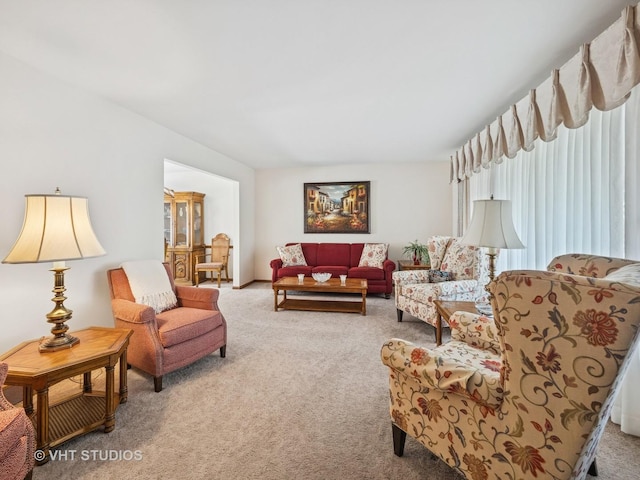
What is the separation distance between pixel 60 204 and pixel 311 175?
4.67 metres

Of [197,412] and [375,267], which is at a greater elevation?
[375,267]

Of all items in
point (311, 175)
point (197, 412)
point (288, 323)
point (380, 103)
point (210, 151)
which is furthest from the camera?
point (311, 175)

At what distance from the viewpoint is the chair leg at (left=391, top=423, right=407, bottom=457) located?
4.90 feet

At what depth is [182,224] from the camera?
236 inches

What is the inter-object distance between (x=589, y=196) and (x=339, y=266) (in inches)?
151

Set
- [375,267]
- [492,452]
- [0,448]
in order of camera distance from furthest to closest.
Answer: [375,267] → [492,452] → [0,448]

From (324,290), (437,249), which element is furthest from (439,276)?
(324,290)

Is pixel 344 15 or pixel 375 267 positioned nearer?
pixel 344 15

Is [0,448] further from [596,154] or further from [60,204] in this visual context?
[596,154]

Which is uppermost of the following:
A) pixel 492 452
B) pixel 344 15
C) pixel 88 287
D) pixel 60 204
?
pixel 344 15

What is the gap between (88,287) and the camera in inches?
102

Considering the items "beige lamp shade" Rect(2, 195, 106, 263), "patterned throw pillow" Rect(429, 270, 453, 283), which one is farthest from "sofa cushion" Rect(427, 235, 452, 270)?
"beige lamp shade" Rect(2, 195, 106, 263)

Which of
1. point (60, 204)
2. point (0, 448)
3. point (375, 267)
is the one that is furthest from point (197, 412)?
point (375, 267)

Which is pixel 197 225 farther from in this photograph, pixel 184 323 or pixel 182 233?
pixel 184 323
